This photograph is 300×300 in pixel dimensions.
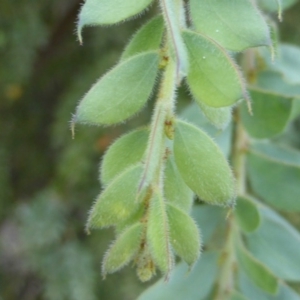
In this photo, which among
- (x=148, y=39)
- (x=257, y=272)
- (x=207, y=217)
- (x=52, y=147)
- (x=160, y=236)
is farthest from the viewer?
(x=52, y=147)

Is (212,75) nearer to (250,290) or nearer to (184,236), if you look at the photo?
(184,236)

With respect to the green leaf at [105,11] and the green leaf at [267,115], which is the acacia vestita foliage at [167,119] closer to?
the green leaf at [105,11]

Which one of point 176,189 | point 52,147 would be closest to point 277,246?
point 176,189

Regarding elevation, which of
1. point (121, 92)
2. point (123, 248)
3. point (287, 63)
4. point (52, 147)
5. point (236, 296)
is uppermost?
point (121, 92)

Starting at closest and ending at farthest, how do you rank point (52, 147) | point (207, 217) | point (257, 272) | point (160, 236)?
point (160, 236), point (257, 272), point (207, 217), point (52, 147)

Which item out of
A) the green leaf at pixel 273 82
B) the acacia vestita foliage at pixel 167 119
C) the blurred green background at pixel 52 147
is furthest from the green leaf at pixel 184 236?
the blurred green background at pixel 52 147

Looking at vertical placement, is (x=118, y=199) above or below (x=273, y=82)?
above
